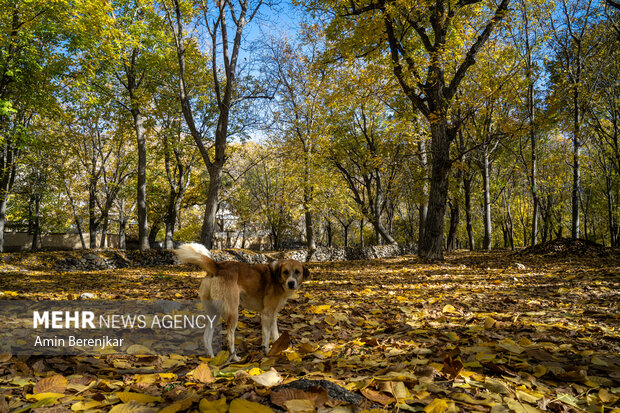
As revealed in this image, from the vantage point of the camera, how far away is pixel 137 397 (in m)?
1.95

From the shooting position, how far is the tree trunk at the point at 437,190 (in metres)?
11.1

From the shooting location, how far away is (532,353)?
2764mm

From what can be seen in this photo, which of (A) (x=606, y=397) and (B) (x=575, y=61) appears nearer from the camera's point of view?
(A) (x=606, y=397)

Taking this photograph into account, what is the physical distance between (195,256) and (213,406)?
181cm

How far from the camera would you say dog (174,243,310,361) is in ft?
11.0

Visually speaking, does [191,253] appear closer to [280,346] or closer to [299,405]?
[280,346]

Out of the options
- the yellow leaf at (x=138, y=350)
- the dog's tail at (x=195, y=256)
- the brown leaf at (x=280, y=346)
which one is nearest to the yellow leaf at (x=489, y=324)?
the brown leaf at (x=280, y=346)

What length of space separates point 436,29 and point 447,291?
355 inches

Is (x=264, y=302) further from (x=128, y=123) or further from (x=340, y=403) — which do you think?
(x=128, y=123)

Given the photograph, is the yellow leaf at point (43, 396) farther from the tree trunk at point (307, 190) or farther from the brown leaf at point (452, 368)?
the tree trunk at point (307, 190)

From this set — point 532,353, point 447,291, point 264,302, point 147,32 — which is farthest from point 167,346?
point 147,32

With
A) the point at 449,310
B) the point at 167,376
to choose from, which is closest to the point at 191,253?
the point at 167,376

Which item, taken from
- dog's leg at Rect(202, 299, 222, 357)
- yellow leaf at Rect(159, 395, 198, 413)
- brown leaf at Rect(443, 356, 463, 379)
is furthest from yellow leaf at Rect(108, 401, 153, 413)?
brown leaf at Rect(443, 356, 463, 379)

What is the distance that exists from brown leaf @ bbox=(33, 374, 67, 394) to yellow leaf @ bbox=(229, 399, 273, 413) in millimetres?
1256
